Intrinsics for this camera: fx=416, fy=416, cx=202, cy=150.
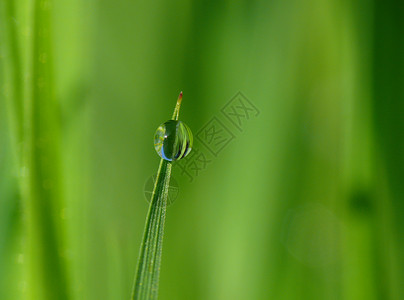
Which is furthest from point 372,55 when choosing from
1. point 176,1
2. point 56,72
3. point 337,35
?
point 56,72

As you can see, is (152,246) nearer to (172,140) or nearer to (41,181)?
(172,140)

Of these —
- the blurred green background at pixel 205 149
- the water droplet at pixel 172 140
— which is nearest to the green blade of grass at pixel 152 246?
the water droplet at pixel 172 140

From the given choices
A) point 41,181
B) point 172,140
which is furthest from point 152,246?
point 41,181

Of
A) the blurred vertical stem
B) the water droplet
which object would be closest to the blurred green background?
the blurred vertical stem

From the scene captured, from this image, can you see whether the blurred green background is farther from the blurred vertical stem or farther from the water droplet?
the water droplet

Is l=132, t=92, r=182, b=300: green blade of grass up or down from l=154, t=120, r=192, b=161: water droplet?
down

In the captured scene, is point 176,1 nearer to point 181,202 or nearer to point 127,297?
point 181,202
